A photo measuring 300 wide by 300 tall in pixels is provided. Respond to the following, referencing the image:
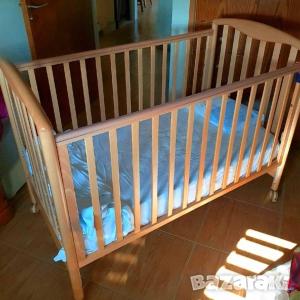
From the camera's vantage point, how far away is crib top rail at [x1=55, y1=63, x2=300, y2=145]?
3.16 ft

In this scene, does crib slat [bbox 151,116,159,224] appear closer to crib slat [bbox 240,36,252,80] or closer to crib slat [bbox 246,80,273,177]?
crib slat [bbox 246,80,273,177]

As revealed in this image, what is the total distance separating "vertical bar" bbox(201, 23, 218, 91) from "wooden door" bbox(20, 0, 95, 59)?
106 cm

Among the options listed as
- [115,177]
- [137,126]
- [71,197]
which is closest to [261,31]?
[137,126]

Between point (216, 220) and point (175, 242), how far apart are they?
29 cm

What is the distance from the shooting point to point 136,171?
118 cm

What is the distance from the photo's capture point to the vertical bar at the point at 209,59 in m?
2.02

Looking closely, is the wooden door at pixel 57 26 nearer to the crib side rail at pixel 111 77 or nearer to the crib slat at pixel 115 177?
the crib side rail at pixel 111 77

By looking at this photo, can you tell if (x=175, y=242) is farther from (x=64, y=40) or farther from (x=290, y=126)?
(x=64, y=40)

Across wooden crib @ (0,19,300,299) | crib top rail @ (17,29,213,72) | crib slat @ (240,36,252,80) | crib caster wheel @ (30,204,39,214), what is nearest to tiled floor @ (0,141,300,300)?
crib caster wheel @ (30,204,39,214)

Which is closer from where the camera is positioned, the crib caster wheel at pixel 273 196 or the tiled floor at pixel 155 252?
the tiled floor at pixel 155 252

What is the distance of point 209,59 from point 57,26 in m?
1.09

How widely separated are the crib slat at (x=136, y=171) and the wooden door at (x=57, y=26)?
1.23 metres

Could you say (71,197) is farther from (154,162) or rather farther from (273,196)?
(273,196)
